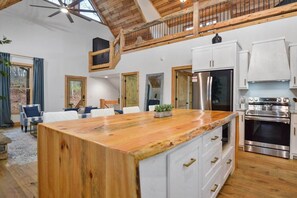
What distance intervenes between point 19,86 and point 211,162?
7072mm

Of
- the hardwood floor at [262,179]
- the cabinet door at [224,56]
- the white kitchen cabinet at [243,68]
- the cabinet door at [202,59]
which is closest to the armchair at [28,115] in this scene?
the cabinet door at [202,59]

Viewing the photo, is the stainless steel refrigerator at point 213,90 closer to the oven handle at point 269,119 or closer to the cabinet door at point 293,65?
the oven handle at point 269,119

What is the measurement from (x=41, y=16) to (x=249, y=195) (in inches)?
323

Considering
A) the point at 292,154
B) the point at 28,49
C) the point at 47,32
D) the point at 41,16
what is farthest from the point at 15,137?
the point at 292,154

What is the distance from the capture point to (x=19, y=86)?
6.20 metres

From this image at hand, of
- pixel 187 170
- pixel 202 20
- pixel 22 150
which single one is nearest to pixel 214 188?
pixel 187 170

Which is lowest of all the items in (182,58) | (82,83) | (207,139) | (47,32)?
(207,139)

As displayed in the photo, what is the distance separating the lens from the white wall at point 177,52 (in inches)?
137

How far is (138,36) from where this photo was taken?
751cm

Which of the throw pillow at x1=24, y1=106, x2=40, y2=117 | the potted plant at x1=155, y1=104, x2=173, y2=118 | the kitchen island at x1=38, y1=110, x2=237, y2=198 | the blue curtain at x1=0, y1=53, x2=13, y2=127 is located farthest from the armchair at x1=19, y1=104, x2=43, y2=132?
the potted plant at x1=155, y1=104, x2=173, y2=118

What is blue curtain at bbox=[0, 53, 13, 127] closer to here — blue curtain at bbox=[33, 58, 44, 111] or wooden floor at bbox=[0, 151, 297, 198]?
blue curtain at bbox=[33, 58, 44, 111]

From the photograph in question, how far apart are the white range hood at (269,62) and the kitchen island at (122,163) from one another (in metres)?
2.52

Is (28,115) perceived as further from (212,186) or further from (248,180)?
(248,180)

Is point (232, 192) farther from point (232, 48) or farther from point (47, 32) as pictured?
point (47, 32)
